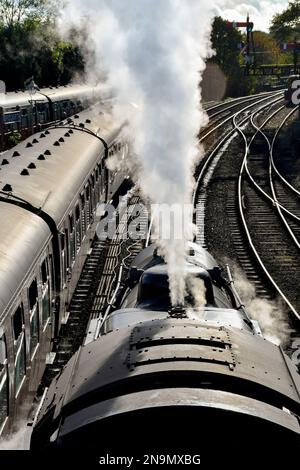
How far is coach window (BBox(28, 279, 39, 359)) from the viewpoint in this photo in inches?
348

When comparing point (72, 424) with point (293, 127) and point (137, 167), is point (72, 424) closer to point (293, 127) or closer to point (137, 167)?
point (137, 167)

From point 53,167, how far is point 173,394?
31.1 ft

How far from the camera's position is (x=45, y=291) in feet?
33.3

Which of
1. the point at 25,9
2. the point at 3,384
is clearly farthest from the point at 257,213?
the point at 25,9

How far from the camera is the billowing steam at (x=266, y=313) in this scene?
42.5 feet

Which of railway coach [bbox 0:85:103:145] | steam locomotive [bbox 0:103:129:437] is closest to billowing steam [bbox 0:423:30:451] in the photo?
steam locomotive [bbox 0:103:129:437]

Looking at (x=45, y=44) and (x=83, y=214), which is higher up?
(x=45, y=44)

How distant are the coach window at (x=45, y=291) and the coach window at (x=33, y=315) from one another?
603 millimetres

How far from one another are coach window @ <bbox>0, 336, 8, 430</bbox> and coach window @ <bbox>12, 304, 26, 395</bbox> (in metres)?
0.60

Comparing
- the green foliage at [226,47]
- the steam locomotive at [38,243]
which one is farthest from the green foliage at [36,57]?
the steam locomotive at [38,243]

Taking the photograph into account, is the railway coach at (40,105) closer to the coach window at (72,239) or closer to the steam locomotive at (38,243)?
the steam locomotive at (38,243)

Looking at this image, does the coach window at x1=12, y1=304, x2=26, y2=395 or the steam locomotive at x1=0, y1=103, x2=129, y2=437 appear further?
the coach window at x1=12, y1=304, x2=26, y2=395

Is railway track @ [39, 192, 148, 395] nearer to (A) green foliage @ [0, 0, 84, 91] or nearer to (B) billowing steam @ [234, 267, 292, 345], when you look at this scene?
(B) billowing steam @ [234, 267, 292, 345]

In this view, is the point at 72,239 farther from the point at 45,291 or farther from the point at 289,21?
the point at 289,21
